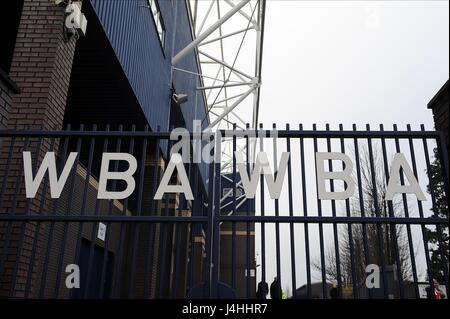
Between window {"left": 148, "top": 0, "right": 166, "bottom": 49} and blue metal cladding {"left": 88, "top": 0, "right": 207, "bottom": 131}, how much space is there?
0.31m

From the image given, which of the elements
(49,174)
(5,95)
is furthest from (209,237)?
(5,95)

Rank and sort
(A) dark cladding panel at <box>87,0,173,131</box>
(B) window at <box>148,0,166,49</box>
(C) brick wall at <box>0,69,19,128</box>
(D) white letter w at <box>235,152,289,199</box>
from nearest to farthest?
(D) white letter w at <box>235,152,289,199</box>
(C) brick wall at <box>0,69,19,128</box>
(A) dark cladding panel at <box>87,0,173,131</box>
(B) window at <box>148,0,166,49</box>

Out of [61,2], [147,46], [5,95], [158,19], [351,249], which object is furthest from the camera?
[158,19]

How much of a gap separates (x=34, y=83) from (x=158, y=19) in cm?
876

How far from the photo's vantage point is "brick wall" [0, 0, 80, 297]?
5349 millimetres

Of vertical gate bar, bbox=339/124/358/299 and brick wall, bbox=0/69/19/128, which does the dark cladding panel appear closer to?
brick wall, bbox=0/69/19/128

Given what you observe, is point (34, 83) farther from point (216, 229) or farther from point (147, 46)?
point (147, 46)

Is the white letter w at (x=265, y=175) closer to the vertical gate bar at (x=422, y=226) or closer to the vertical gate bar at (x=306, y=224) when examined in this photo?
the vertical gate bar at (x=306, y=224)

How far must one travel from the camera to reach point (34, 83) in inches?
233

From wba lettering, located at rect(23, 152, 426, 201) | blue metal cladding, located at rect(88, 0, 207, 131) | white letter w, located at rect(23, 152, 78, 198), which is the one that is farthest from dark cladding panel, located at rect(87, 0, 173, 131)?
wba lettering, located at rect(23, 152, 426, 201)

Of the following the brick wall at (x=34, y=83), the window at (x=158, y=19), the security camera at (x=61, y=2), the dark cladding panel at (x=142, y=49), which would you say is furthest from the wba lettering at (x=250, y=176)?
the window at (x=158, y=19)

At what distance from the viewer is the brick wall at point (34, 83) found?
535 centimetres

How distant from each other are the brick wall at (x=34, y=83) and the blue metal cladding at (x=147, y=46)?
134 centimetres

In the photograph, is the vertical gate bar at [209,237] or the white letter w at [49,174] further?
the white letter w at [49,174]
